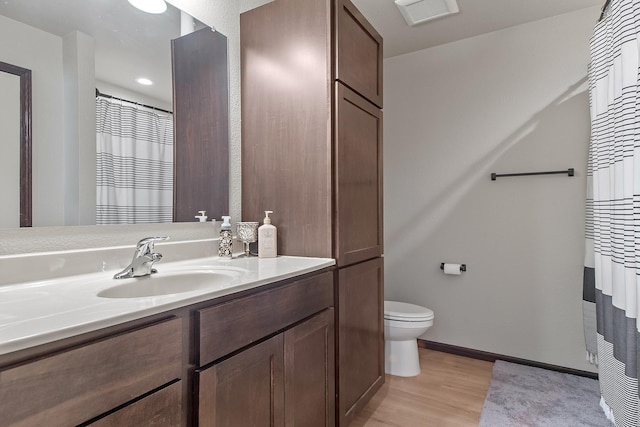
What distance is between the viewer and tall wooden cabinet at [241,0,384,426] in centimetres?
151

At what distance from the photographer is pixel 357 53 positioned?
1708 millimetres

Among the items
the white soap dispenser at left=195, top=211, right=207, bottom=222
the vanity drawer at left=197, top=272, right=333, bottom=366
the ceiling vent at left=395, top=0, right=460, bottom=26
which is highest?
the ceiling vent at left=395, top=0, right=460, bottom=26

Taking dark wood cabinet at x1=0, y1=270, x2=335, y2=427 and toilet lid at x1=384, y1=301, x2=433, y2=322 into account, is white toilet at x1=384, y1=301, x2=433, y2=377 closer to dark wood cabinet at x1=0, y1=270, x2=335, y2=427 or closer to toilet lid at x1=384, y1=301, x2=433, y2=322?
toilet lid at x1=384, y1=301, x2=433, y2=322

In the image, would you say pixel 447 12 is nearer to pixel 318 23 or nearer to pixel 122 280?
pixel 318 23

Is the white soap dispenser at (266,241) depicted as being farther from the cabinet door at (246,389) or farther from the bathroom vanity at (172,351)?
the cabinet door at (246,389)

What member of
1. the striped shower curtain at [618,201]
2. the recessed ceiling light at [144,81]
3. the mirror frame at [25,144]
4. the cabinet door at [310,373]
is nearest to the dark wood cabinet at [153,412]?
the cabinet door at [310,373]

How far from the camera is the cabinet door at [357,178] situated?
1.53 m

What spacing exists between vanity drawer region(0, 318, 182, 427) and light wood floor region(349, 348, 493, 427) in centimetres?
134

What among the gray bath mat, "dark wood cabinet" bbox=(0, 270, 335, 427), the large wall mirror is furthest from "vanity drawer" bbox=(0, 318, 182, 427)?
the gray bath mat

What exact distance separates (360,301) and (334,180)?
0.62m

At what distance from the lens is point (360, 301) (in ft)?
5.57

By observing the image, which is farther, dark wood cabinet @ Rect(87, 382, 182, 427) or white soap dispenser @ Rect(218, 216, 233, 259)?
white soap dispenser @ Rect(218, 216, 233, 259)

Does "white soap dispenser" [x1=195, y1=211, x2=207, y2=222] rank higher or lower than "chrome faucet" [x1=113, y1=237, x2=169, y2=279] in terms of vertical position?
higher

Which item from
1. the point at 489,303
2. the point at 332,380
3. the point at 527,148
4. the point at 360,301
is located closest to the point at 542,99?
the point at 527,148
